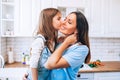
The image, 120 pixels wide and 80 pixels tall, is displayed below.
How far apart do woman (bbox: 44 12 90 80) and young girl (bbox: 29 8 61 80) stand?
12cm

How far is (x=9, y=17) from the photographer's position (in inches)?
112

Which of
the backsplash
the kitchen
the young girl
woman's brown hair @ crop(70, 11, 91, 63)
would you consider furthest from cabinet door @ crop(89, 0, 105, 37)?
woman's brown hair @ crop(70, 11, 91, 63)

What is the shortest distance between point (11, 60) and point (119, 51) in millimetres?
1810

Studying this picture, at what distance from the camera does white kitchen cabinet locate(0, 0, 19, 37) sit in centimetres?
276

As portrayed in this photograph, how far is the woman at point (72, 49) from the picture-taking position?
4.26ft

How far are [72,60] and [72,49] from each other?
0.08 metres

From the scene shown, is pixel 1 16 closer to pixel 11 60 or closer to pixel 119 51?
pixel 11 60

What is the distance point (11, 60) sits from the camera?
10.0 ft

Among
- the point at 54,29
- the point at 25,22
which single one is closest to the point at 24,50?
the point at 25,22

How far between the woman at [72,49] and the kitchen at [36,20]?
1329 millimetres

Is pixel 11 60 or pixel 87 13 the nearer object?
pixel 87 13

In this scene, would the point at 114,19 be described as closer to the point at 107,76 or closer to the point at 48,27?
the point at 107,76

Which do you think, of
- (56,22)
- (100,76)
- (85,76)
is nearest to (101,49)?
(100,76)

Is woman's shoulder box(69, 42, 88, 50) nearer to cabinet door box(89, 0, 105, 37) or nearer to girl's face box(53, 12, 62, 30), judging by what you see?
girl's face box(53, 12, 62, 30)
